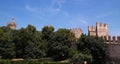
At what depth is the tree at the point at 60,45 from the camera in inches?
1772

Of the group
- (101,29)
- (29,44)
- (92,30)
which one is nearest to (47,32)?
(29,44)

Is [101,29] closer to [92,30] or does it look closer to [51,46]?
[92,30]

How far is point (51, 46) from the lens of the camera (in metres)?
47.3

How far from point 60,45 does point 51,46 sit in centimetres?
237

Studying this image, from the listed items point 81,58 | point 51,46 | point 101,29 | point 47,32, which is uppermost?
point 101,29

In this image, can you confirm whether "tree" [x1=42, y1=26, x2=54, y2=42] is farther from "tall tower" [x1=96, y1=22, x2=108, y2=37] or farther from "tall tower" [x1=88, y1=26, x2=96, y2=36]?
"tall tower" [x1=96, y1=22, x2=108, y2=37]

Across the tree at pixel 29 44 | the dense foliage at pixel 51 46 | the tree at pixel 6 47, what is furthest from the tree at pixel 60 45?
the tree at pixel 6 47

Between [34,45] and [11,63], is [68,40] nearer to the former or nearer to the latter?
[34,45]

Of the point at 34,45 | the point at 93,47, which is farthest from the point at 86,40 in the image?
the point at 34,45

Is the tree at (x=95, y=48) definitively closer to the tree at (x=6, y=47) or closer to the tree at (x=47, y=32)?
the tree at (x=47, y=32)

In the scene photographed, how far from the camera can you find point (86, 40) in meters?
44.2

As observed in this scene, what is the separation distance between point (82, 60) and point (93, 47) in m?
3.85

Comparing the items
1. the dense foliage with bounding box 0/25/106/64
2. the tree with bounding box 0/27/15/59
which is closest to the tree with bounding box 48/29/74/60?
the dense foliage with bounding box 0/25/106/64

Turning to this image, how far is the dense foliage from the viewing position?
4294 cm
